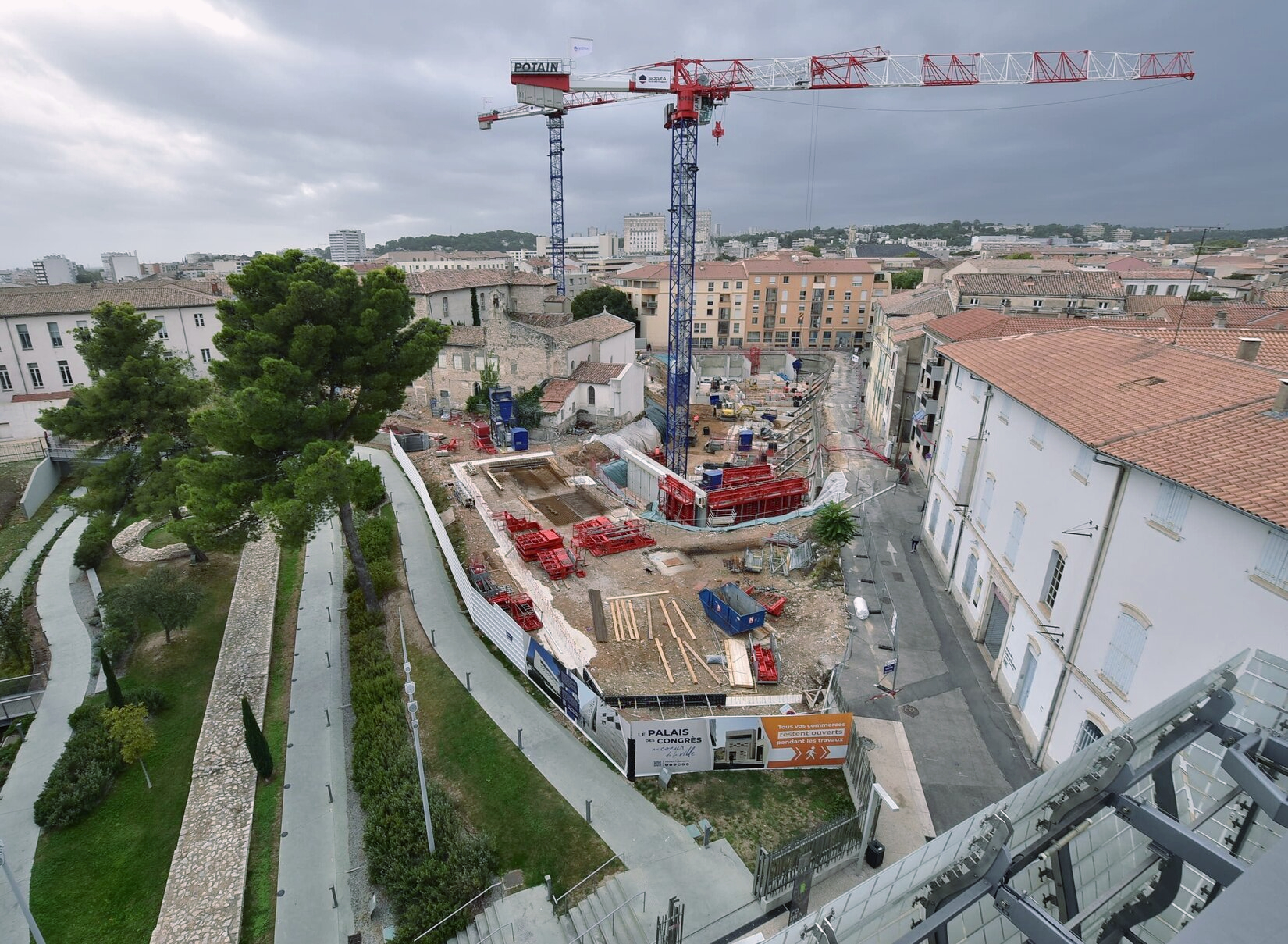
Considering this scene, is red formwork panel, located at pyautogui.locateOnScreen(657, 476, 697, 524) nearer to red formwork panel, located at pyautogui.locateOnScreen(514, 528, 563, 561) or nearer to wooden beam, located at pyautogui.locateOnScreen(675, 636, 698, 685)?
red formwork panel, located at pyautogui.locateOnScreen(514, 528, 563, 561)

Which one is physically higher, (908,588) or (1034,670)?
→ (1034,670)

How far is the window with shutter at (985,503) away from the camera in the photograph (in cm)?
2147

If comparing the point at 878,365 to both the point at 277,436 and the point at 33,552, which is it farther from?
the point at 33,552

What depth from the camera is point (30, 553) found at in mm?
31422

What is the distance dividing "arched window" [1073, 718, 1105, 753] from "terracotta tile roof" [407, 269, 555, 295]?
51809 millimetres

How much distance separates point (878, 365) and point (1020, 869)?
49.2 meters

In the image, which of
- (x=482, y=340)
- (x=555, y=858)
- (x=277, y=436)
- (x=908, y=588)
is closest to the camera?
(x=555, y=858)

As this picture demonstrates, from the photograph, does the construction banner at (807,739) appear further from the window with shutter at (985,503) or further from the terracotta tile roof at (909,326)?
the terracotta tile roof at (909,326)

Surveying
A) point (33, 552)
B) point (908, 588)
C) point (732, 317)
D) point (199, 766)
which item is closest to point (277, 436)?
point (199, 766)

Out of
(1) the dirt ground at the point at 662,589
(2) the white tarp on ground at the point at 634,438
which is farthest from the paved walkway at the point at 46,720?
(2) the white tarp on ground at the point at 634,438

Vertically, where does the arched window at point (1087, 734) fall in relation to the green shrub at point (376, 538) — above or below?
above

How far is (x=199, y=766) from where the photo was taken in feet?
58.9

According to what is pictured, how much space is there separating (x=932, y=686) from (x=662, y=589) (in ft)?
33.4

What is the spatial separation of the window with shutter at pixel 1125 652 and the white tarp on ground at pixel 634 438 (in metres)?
29.6
